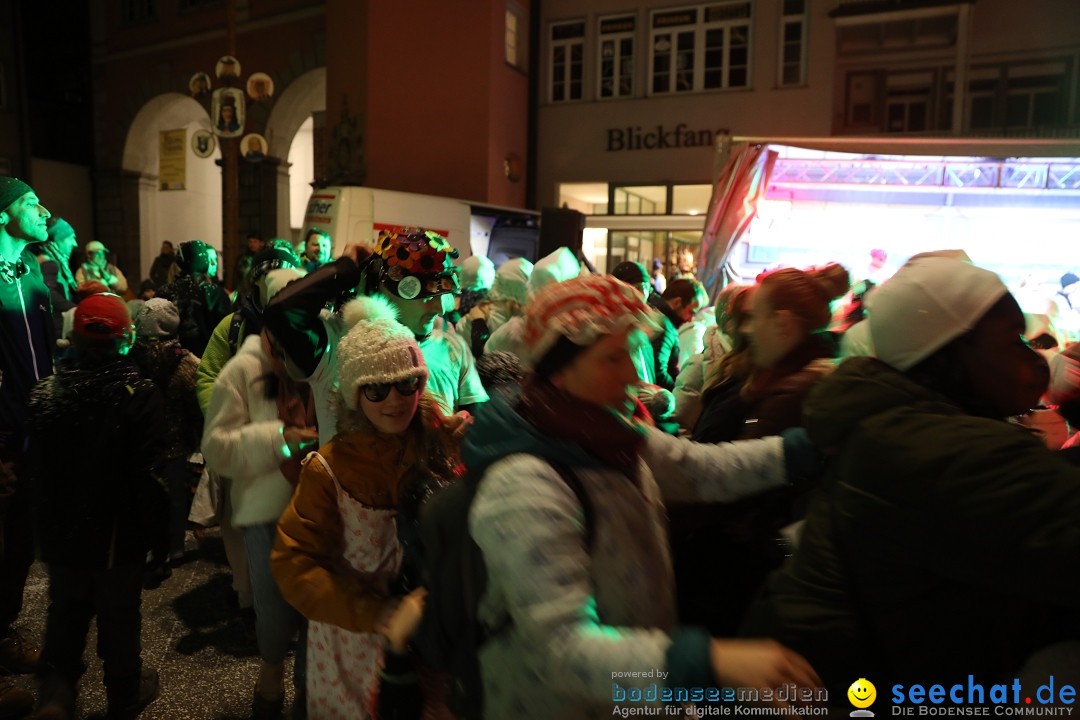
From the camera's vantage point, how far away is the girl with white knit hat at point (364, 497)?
6.73 feet

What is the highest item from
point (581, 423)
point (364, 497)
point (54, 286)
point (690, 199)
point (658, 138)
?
point (658, 138)

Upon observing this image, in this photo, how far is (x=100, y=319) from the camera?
290 cm

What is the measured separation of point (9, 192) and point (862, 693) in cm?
423

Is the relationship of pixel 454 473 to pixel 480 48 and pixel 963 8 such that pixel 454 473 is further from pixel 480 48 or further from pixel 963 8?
pixel 963 8

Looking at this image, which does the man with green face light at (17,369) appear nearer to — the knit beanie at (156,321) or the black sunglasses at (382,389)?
the knit beanie at (156,321)

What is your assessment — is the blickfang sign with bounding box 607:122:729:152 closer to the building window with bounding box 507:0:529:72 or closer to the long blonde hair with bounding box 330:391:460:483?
the building window with bounding box 507:0:529:72

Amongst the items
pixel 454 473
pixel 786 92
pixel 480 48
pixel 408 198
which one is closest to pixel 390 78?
pixel 480 48

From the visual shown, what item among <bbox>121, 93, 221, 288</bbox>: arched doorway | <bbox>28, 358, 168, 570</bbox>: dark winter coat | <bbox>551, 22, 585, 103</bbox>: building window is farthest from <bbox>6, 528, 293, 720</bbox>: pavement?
<bbox>121, 93, 221, 288</bbox>: arched doorway

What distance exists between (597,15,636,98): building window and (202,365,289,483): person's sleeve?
1598 centimetres

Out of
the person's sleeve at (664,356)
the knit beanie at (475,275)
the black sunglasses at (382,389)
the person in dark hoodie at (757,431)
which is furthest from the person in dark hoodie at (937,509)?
the knit beanie at (475,275)

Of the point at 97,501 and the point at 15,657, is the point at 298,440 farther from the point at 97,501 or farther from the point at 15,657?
the point at 15,657

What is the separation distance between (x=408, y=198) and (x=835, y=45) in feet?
33.0

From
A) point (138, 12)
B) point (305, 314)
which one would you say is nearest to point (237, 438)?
point (305, 314)

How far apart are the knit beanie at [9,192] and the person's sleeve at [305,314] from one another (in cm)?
192
